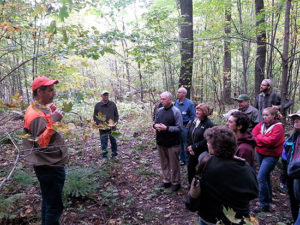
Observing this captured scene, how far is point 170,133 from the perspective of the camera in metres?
4.06

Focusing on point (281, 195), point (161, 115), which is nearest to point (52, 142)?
point (161, 115)

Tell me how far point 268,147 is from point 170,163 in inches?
74.5

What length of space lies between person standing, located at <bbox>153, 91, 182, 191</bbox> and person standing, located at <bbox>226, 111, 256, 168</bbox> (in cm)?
136

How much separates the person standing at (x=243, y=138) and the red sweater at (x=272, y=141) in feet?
2.42

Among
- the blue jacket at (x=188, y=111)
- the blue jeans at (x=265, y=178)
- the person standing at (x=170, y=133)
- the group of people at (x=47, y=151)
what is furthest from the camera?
the blue jacket at (x=188, y=111)

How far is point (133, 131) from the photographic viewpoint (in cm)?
922

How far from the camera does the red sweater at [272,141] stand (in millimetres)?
3250

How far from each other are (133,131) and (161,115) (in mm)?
5162

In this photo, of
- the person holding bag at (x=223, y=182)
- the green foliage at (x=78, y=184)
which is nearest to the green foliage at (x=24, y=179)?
the green foliage at (x=78, y=184)

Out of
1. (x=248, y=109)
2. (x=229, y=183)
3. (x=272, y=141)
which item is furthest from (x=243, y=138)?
(x=248, y=109)

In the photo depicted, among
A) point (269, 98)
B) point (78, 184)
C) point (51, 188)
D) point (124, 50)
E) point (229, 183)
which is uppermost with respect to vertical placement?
point (124, 50)

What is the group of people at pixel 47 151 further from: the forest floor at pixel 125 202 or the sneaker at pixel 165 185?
the sneaker at pixel 165 185

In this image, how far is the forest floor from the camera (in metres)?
3.40

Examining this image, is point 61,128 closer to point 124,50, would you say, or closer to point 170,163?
point 170,163
